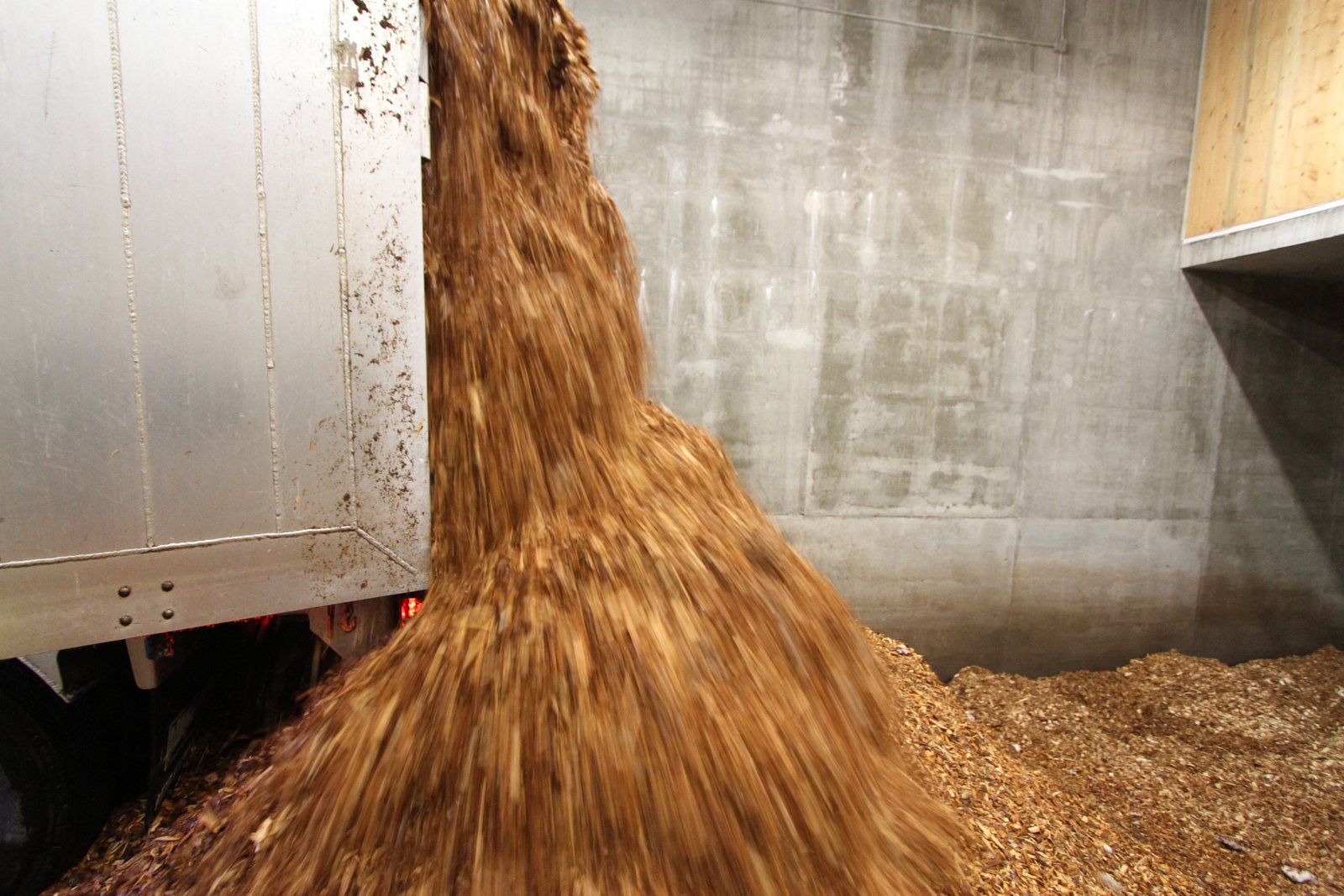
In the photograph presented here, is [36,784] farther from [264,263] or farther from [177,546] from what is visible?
[264,263]

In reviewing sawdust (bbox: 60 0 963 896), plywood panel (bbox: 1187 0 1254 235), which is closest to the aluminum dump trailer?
sawdust (bbox: 60 0 963 896)

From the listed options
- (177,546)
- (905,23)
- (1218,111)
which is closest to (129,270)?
(177,546)

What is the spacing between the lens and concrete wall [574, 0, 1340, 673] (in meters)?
3.67

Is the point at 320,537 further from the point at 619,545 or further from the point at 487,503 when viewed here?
the point at 619,545

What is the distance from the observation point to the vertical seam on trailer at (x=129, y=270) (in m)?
1.10

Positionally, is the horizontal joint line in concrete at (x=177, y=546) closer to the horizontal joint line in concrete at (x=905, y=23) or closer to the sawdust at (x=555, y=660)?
the sawdust at (x=555, y=660)

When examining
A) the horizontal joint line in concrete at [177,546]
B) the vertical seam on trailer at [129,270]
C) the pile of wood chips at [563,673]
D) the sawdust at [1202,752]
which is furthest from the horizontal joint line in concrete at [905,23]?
the sawdust at [1202,752]

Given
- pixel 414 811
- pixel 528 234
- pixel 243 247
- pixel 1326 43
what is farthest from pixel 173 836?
pixel 1326 43

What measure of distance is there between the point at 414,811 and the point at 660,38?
4.01m

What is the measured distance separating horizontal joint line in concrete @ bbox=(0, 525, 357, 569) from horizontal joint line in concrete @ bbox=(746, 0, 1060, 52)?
391cm

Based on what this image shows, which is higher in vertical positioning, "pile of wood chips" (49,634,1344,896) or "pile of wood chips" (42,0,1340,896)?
"pile of wood chips" (42,0,1340,896)

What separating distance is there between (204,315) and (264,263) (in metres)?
0.16

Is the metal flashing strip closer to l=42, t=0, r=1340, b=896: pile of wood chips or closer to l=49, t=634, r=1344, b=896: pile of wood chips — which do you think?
l=49, t=634, r=1344, b=896: pile of wood chips

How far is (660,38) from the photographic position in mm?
3531
